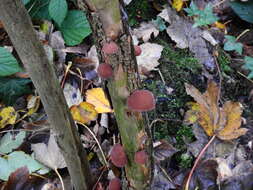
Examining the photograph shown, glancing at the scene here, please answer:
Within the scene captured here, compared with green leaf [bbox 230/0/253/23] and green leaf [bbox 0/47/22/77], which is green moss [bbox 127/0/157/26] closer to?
green leaf [bbox 230/0/253/23]

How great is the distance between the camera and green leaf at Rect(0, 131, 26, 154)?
163 cm

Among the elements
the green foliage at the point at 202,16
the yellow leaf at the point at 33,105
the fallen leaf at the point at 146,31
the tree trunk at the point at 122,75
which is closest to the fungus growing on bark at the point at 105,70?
the tree trunk at the point at 122,75

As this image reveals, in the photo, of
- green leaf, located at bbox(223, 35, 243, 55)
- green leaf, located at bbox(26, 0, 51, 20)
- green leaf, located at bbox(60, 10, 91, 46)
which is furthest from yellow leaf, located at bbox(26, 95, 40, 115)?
green leaf, located at bbox(223, 35, 243, 55)

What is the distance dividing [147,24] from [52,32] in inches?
25.3

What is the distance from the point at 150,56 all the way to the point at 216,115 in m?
0.55

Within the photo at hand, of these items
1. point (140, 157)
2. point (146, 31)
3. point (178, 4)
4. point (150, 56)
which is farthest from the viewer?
point (178, 4)

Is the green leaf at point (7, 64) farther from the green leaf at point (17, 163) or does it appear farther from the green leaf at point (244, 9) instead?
the green leaf at point (244, 9)

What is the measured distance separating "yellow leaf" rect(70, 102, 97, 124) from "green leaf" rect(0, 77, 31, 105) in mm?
356

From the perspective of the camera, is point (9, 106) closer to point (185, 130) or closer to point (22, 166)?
point (22, 166)

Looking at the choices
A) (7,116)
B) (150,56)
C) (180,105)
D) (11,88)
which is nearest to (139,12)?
(150,56)

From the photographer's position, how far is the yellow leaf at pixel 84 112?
167 centimetres

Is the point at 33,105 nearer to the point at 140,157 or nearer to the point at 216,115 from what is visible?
the point at 140,157

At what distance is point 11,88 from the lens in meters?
1.79

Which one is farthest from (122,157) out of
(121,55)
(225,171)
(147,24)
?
(147,24)
